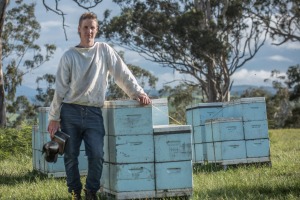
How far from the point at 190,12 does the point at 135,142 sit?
23319 millimetres

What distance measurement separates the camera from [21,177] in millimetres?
8172

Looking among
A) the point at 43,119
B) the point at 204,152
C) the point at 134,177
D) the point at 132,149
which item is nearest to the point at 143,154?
the point at 132,149

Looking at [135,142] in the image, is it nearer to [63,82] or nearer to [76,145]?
[76,145]

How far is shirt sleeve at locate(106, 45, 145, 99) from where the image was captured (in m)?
5.09

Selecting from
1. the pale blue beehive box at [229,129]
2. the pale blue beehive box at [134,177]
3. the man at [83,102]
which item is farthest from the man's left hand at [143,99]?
the pale blue beehive box at [229,129]

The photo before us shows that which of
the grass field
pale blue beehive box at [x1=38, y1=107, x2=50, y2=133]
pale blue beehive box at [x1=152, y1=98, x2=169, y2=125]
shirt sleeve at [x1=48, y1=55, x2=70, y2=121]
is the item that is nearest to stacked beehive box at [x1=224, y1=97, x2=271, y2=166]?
the grass field

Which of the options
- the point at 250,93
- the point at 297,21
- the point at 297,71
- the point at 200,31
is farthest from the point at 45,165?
the point at 250,93

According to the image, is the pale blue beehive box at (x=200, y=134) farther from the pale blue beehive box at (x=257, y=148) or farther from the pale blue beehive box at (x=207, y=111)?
the pale blue beehive box at (x=257, y=148)

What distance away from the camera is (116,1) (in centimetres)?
3003

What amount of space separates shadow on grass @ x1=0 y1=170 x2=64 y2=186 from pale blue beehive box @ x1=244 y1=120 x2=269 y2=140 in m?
3.48

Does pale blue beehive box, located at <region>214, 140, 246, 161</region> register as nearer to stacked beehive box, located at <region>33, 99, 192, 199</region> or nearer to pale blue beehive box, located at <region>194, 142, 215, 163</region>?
pale blue beehive box, located at <region>194, 142, 215, 163</region>

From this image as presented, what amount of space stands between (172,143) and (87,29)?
144 centimetres

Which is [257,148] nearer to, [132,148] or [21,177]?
[21,177]

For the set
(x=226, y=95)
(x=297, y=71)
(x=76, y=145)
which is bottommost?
(x=76, y=145)
